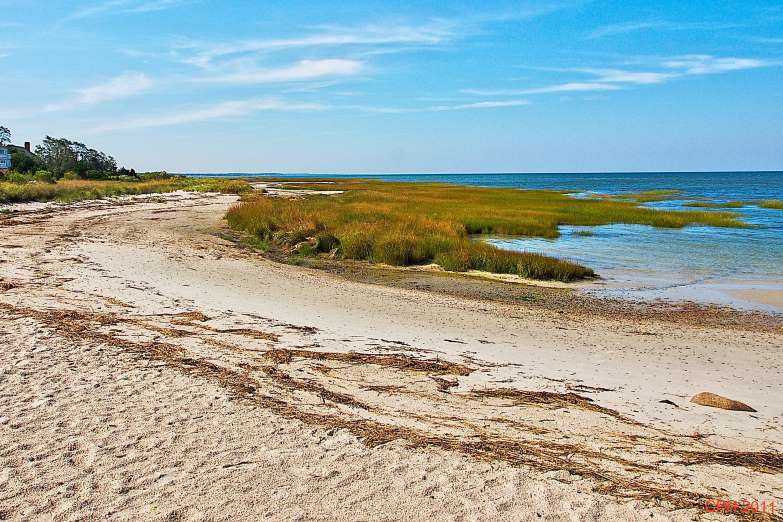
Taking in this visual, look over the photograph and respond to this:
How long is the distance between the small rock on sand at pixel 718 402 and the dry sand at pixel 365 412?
0.15m

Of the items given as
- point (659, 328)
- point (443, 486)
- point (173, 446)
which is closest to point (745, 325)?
point (659, 328)

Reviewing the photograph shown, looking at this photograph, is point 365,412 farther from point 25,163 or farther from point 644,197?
point 25,163

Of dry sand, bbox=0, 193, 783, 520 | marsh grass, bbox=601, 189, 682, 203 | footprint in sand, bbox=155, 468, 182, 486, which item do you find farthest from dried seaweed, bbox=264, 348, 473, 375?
marsh grass, bbox=601, 189, 682, 203

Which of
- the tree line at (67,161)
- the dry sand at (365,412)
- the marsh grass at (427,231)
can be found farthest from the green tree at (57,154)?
the dry sand at (365,412)

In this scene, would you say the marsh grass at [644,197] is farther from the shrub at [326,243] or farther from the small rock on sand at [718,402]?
the small rock on sand at [718,402]

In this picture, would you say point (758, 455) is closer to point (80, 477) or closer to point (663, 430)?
point (663, 430)

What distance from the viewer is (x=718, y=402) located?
6.87 meters

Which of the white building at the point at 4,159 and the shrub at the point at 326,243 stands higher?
the white building at the point at 4,159

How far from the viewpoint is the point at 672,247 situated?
85.5 feet

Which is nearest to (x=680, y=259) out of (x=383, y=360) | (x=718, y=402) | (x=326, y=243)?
(x=326, y=243)

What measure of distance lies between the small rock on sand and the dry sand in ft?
0.48

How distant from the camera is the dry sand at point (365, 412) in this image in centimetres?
468

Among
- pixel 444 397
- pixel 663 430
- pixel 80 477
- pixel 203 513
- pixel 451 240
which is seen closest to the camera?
pixel 203 513

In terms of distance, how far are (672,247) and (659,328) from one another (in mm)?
16013
